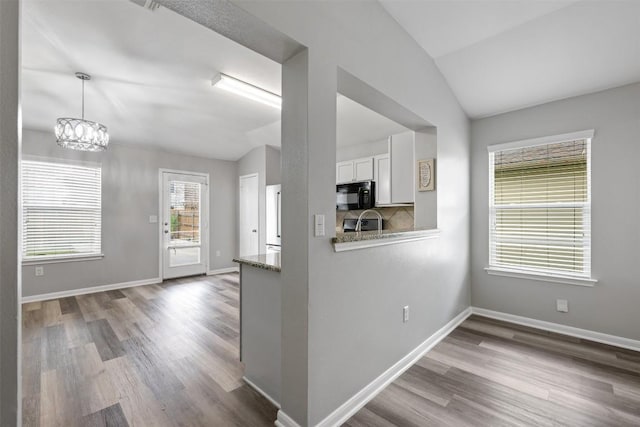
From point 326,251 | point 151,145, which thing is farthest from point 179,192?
point 326,251

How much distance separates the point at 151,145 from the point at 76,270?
232 cm

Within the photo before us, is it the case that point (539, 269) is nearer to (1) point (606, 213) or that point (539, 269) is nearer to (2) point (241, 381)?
(1) point (606, 213)

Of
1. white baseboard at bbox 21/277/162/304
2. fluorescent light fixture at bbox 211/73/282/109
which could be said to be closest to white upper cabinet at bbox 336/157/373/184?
fluorescent light fixture at bbox 211/73/282/109

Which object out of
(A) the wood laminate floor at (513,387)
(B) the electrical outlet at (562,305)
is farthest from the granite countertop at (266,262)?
(B) the electrical outlet at (562,305)

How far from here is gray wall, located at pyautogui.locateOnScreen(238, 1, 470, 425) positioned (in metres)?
1.55

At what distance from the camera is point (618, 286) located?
2717 mm

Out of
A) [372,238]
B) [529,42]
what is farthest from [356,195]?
[529,42]

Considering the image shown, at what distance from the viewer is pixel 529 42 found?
96.8 inches

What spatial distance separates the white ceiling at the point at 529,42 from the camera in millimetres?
2195

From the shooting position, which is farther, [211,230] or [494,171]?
[211,230]

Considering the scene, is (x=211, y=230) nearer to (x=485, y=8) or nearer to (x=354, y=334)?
(x=354, y=334)

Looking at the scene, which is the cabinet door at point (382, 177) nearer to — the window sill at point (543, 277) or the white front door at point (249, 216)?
the window sill at point (543, 277)

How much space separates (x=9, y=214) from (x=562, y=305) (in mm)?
4238

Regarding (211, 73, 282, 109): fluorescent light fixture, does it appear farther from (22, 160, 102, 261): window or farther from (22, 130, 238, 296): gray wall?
(22, 160, 102, 261): window
